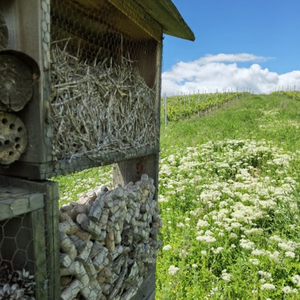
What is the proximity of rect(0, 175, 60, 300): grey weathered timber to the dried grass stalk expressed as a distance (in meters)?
0.13

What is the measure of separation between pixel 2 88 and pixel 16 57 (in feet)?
0.39

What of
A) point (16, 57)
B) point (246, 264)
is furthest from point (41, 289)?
point (246, 264)

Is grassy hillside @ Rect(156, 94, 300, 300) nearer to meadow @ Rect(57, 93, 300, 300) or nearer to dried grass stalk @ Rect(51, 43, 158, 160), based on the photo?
meadow @ Rect(57, 93, 300, 300)

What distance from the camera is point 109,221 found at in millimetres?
1788

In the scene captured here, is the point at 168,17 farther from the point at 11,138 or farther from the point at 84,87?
the point at 11,138

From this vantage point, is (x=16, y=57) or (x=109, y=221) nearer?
(x=16, y=57)

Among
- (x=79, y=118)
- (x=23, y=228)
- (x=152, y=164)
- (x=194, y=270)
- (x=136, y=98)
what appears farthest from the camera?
(x=194, y=270)

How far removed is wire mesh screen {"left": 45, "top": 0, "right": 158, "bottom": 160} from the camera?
135 centimetres

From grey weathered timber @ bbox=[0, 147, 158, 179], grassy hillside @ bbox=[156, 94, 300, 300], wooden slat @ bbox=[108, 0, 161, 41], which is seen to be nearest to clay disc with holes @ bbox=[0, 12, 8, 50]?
grey weathered timber @ bbox=[0, 147, 158, 179]

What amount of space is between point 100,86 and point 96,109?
0.14 meters

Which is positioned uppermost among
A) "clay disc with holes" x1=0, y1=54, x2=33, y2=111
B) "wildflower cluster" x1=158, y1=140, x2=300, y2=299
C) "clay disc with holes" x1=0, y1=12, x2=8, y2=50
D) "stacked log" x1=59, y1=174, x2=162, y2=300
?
"clay disc with holes" x1=0, y1=12, x2=8, y2=50

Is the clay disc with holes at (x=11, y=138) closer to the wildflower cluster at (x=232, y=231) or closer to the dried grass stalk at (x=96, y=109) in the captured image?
the dried grass stalk at (x=96, y=109)

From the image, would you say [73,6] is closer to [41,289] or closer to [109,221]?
[109,221]

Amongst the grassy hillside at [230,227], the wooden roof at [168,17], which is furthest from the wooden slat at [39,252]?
the grassy hillside at [230,227]
